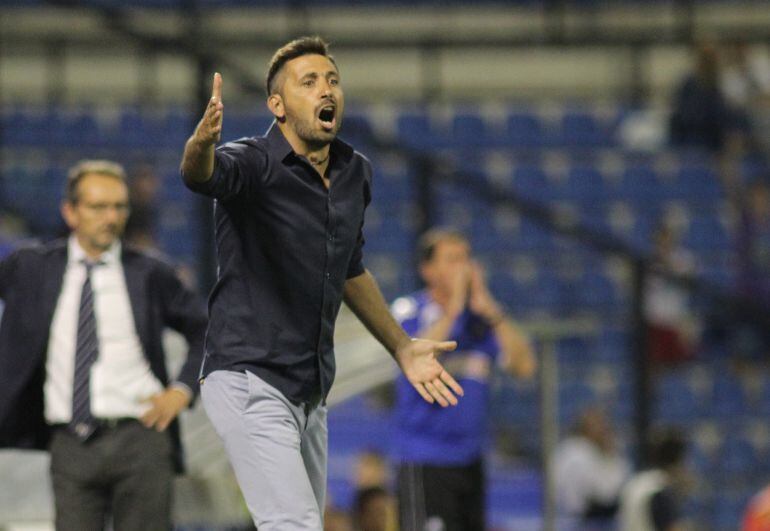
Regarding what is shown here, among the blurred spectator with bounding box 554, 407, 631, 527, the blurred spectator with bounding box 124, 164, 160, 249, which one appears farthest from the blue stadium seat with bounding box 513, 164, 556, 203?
the blurred spectator with bounding box 124, 164, 160, 249

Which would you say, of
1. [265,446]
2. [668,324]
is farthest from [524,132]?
[265,446]

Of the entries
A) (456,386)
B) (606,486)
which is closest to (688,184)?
(606,486)

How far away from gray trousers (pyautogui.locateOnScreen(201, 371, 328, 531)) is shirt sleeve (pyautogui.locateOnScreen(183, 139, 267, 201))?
0.56 m

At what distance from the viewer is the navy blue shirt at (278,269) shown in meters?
4.88

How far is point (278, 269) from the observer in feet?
16.2

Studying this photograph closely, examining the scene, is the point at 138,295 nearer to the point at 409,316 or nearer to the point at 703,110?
the point at 409,316

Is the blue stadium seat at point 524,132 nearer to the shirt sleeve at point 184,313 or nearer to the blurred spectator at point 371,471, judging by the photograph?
the blurred spectator at point 371,471

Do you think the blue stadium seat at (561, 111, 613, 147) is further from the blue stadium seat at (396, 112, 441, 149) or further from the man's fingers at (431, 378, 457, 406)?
the man's fingers at (431, 378, 457, 406)

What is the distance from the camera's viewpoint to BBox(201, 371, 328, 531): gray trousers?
469cm

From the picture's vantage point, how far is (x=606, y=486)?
1128 cm

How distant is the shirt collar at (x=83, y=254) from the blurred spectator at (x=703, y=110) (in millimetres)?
9434

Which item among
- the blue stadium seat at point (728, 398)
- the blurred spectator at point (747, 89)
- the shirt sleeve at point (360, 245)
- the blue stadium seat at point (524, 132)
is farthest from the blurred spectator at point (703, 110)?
the shirt sleeve at point (360, 245)

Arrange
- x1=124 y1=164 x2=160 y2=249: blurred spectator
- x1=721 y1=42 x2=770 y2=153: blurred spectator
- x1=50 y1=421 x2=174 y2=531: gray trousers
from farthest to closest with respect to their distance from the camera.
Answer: x1=721 y1=42 x2=770 y2=153: blurred spectator → x1=124 y1=164 x2=160 y2=249: blurred spectator → x1=50 y1=421 x2=174 y2=531: gray trousers

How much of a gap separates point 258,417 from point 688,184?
1114 cm
